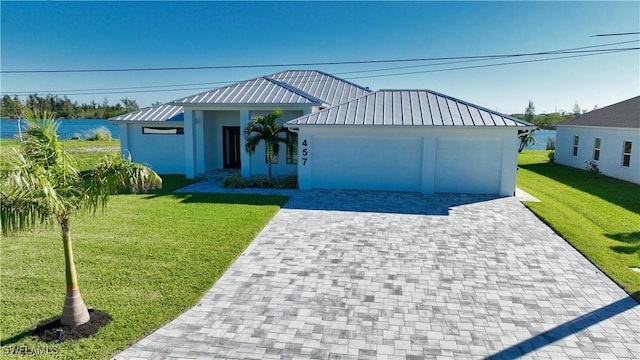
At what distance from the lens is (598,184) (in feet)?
56.6

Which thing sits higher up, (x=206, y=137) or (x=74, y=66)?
(x=74, y=66)

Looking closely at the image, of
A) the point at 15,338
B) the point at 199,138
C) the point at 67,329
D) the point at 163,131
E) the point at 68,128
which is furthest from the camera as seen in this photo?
the point at 68,128

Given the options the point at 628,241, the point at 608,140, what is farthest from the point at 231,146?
the point at 608,140

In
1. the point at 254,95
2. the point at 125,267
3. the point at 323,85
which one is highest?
the point at 323,85

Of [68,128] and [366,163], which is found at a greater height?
[68,128]

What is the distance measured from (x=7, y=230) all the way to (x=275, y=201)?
892 centimetres

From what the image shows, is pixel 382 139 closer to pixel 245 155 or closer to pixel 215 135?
pixel 245 155

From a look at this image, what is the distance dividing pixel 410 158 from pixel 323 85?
8953 mm

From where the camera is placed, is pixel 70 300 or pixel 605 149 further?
pixel 605 149

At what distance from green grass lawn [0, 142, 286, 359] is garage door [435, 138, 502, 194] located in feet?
23.1

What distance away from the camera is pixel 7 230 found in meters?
4.20

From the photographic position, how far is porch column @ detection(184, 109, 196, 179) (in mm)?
17219

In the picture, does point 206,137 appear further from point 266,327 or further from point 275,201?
point 266,327

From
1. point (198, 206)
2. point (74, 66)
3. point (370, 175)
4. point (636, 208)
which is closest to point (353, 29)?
point (370, 175)
